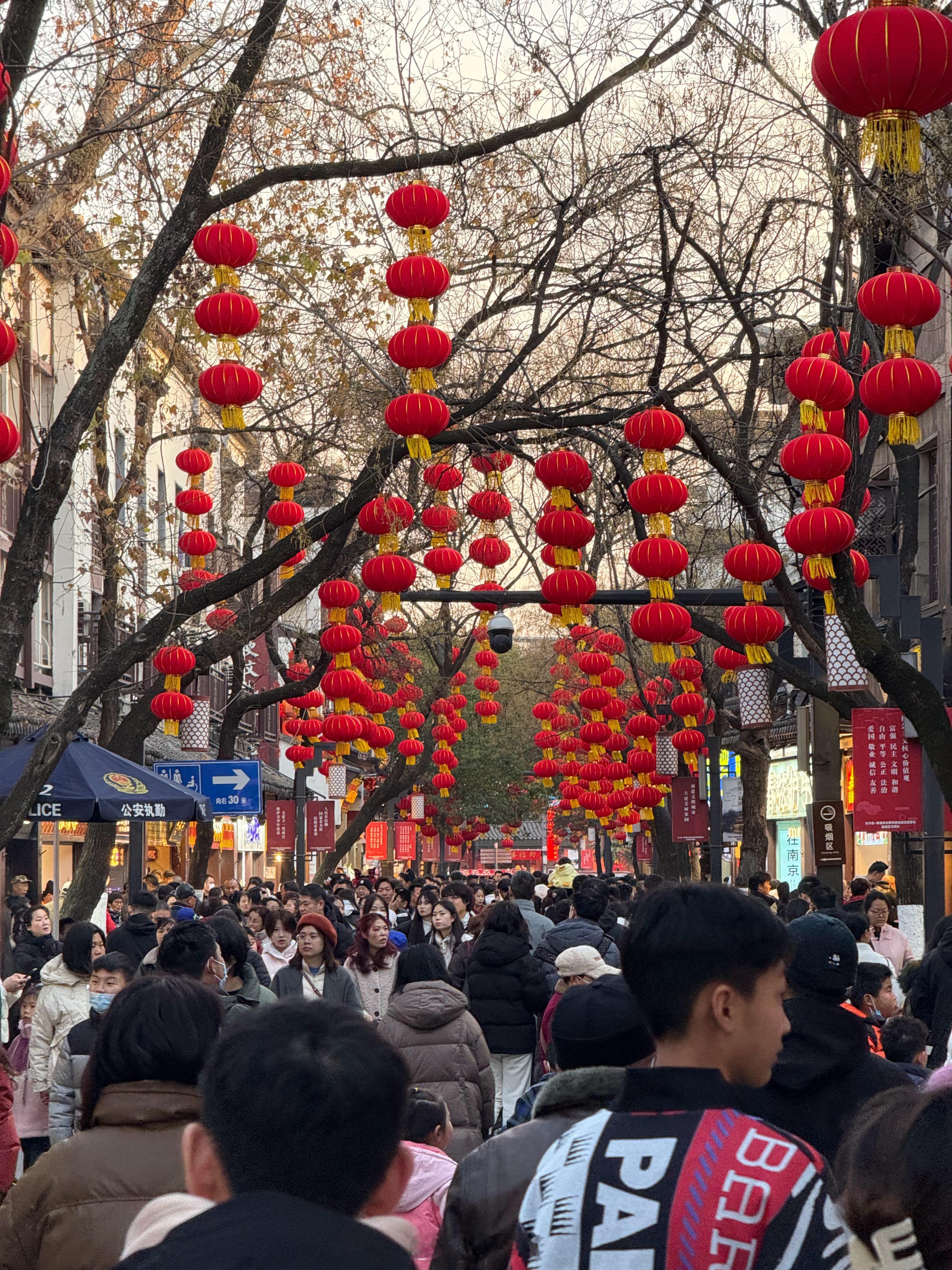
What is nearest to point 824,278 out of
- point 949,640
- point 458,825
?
point 949,640

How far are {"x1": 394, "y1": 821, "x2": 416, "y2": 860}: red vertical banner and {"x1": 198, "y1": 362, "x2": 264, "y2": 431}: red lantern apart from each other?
151 ft

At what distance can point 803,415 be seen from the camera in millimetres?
12727

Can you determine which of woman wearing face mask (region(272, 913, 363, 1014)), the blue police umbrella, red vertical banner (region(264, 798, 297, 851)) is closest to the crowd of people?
woman wearing face mask (region(272, 913, 363, 1014))

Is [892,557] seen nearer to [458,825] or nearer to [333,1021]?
[333,1021]

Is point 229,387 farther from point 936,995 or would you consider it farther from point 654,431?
point 936,995

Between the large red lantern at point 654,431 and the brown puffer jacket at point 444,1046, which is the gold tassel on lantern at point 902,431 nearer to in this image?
the large red lantern at point 654,431

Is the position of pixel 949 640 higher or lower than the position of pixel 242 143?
lower

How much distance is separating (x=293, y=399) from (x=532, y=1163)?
17270 millimetres

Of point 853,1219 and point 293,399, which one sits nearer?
point 853,1219

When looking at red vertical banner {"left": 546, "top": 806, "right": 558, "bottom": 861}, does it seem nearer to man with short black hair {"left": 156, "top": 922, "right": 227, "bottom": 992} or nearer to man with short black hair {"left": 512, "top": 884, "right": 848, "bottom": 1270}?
man with short black hair {"left": 156, "top": 922, "right": 227, "bottom": 992}

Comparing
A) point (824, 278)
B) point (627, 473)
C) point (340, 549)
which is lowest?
point (340, 549)

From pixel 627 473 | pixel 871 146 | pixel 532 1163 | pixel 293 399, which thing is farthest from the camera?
pixel 293 399

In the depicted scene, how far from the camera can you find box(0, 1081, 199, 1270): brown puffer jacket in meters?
3.65

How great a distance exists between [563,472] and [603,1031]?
1068cm
